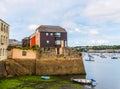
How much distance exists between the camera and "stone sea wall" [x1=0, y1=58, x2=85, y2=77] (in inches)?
1919

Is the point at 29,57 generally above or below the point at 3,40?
below

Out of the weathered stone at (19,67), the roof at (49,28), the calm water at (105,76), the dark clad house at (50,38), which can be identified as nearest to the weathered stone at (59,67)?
the weathered stone at (19,67)

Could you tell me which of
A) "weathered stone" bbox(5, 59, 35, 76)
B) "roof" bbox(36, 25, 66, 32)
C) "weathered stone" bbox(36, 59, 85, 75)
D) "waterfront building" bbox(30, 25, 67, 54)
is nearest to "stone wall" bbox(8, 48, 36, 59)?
"weathered stone" bbox(5, 59, 35, 76)

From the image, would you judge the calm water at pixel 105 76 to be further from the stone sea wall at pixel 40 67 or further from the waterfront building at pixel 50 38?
the waterfront building at pixel 50 38

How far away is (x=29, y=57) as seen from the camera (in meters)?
52.6

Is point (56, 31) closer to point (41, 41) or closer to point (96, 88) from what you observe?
point (41, 41)

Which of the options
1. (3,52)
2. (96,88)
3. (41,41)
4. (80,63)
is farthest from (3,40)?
(96,88)

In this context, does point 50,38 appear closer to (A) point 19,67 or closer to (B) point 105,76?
(A) point 19,67

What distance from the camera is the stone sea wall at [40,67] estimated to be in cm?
4875

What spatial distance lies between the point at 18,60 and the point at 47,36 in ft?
52.4

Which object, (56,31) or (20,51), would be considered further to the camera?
(56,31)

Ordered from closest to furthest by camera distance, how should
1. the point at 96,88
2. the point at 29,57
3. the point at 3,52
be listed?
1. the point at 96,88
2. the point at 3,52
3. the point at 29,57

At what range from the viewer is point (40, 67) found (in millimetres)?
52125

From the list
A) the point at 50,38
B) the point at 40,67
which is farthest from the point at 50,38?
the point at 40,67
